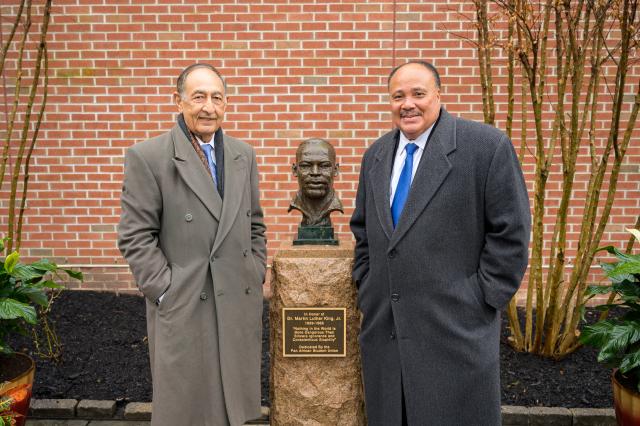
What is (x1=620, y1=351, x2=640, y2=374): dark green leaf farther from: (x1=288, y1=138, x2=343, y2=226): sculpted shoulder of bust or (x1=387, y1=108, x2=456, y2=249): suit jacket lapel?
(x1=288, y1=138, x2=343, y2=226): sculpted shoulder of bust

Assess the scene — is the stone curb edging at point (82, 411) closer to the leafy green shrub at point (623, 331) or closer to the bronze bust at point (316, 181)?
the bronze bust at point (316, 181)

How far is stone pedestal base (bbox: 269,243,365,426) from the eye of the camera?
3541 mm

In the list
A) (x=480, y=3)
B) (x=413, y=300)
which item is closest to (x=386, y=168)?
(x=413, y=300)

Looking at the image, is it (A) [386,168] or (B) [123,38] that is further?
(B) [123,38]

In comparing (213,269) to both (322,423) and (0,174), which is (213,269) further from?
(0,174)

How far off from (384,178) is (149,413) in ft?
8.70

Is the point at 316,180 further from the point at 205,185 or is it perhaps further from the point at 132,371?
the point at 132,371

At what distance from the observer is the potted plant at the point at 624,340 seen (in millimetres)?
3480

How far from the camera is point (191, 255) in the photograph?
3.00m

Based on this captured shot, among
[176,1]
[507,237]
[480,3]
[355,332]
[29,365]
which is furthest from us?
[176,1]

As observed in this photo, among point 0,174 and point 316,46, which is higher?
point 316,46

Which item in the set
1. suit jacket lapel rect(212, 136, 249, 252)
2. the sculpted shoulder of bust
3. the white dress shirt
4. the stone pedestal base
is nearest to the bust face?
the sculpted shoulder of bust

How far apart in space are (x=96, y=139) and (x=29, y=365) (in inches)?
112

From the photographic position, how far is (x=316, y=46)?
5.99 meters
